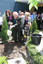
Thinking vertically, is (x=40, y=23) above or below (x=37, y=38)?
above

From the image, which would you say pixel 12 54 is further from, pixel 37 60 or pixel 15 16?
pixel 15 16

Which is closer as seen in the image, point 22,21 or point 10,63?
point 10,63

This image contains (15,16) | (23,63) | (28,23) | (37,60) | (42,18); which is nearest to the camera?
(37,60)

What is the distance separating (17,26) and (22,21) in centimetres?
40

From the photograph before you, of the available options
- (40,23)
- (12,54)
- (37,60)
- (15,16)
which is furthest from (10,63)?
(40,23)

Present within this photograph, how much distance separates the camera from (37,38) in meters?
4.76

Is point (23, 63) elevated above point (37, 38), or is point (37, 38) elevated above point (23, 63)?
point (37, 38)

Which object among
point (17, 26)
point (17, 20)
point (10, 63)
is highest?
point (17, 20)

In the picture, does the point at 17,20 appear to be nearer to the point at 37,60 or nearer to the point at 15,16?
the point at 15,16

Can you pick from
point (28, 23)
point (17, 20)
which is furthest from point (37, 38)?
point (17, 20)

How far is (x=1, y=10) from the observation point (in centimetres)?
888

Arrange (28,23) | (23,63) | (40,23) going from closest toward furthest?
(23,63) → (28,23) → (40,23)

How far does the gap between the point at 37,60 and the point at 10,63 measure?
3.50 ft

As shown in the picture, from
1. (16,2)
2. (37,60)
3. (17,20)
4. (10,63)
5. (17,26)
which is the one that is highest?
(16,2)
